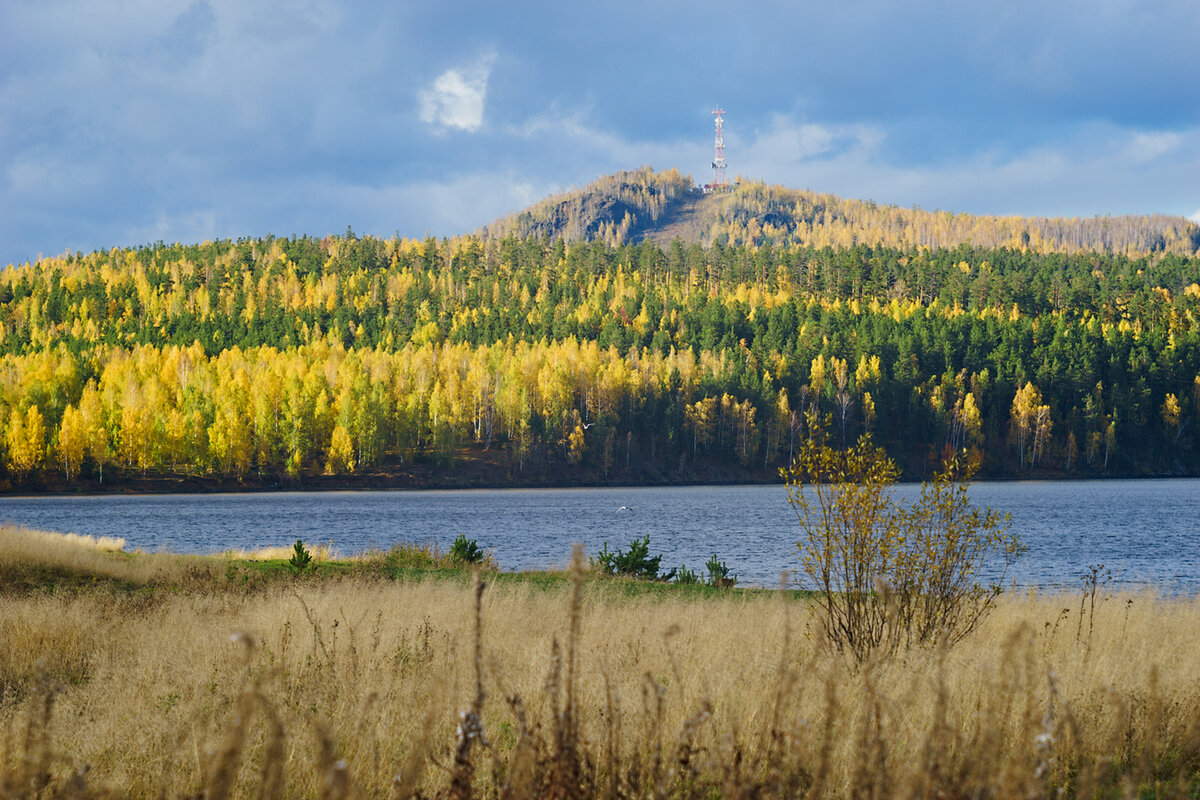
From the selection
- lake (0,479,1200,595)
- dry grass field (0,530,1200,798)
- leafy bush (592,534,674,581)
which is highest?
dry grass field (0,530,1200,798)

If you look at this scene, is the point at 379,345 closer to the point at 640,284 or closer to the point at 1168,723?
the point at 640,284

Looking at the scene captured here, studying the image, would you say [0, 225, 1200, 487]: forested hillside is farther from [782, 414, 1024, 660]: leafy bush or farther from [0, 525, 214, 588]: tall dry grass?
[782, 414, 1024, 660]: leafy bush

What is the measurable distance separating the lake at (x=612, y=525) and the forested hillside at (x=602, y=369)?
1573cm

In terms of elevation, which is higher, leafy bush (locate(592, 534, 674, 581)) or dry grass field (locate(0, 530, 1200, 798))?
dry grass field (locate(0, 530, 1200, 798))

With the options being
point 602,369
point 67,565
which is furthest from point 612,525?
point 602,369

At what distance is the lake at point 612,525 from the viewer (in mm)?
34562

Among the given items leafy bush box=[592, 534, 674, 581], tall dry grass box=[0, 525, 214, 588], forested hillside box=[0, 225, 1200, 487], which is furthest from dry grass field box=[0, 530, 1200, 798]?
forested hillside box=[0, 225, 1200, 487]

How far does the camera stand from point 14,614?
46.5ft

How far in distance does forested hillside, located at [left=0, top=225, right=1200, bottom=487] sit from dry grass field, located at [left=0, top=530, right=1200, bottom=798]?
298 feet

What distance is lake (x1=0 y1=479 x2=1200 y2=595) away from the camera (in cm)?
3456

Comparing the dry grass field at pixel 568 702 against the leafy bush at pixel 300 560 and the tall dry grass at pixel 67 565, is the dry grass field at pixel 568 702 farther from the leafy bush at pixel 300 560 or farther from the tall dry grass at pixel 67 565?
the leafy bush at pixel 300 560

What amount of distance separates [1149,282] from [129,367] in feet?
574

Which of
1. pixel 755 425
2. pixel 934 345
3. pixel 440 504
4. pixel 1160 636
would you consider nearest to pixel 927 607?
pixel 1160 636

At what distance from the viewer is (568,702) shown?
163 inches
